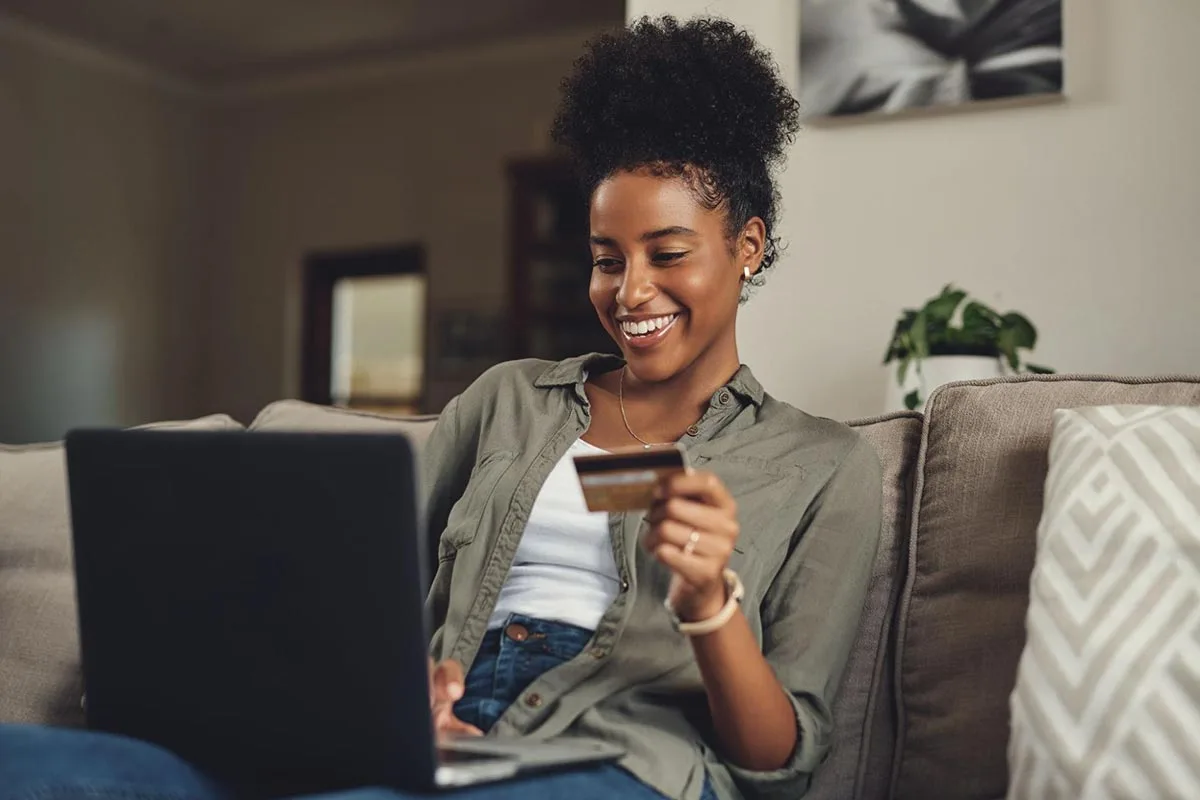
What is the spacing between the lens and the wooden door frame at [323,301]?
20.1 feet

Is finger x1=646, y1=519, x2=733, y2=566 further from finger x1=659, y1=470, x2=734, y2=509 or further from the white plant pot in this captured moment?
the white plant pot

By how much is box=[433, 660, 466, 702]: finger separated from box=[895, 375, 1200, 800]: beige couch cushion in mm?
463

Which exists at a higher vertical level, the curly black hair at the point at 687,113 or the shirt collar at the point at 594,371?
the curly black hair at the point at 687,113

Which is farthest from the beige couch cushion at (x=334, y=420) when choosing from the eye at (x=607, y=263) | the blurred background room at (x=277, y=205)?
the blurred background room at (x=277, y=205)

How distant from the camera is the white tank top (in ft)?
3.97

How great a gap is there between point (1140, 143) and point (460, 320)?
13.2 ft

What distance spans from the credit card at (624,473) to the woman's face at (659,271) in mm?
363

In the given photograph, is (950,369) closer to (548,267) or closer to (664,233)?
(664,233)

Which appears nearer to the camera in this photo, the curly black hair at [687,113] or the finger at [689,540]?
the finger at [689,540]

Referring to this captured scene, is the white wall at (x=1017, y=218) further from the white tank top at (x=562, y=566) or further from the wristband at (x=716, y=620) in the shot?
the wristband at (x=716, y=620)

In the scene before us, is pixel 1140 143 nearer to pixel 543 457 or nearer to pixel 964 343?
pixel 964 343

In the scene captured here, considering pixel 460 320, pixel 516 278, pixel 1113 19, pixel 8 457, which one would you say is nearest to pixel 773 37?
pixel 1113 19

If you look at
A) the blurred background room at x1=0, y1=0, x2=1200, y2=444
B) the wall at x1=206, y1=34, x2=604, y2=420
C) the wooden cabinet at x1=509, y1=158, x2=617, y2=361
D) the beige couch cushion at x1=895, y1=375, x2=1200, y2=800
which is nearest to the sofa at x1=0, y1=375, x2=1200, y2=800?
the beige couch cushion at x1=895, y1=375, x2=1200, y2=800

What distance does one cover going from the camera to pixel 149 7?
17.1ft
